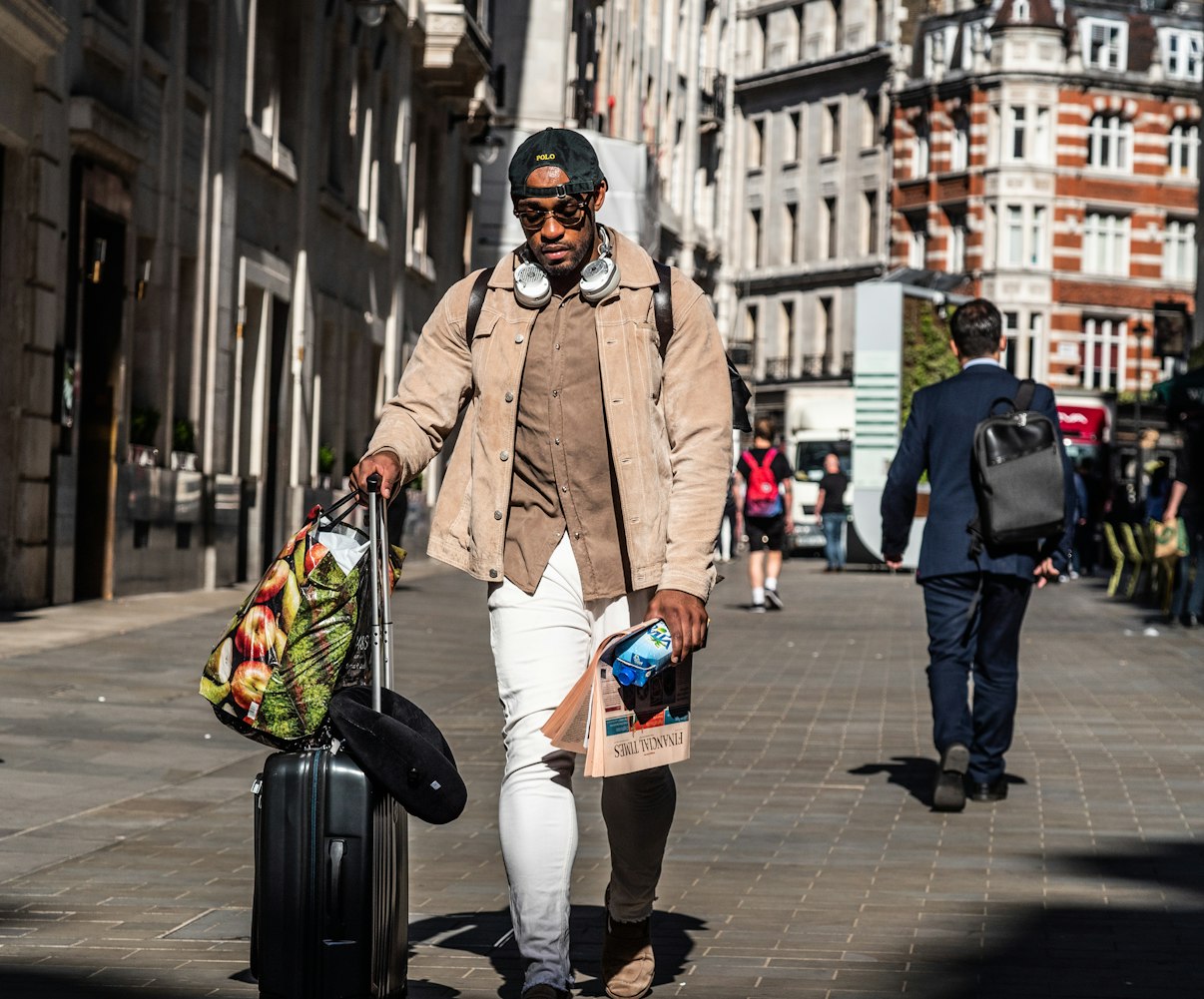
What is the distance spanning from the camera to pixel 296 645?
197 inches

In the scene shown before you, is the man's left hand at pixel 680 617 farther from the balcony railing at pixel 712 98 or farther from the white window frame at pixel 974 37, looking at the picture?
the white window frame at pixel 974 37

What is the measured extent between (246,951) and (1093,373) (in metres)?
74.2

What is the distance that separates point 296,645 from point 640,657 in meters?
0.73

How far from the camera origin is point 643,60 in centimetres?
5566

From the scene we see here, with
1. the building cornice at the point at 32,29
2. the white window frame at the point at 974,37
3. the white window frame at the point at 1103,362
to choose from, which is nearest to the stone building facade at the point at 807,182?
the white window frame at the point at 974,37

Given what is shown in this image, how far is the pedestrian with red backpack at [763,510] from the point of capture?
75.2 feet

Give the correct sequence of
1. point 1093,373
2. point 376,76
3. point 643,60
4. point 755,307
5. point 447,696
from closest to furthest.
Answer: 1. point 447,696
2. point 376,76
3. point 643,60
4. point 1093,373
5. point 755,307

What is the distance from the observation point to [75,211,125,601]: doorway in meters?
18.1

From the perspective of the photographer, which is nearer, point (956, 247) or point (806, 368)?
point (956, 247)

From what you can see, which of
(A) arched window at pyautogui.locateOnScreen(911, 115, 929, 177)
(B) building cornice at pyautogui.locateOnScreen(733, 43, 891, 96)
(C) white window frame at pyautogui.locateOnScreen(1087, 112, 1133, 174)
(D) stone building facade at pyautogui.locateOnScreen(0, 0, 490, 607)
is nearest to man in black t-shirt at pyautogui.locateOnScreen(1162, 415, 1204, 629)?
(D) stone building facade at pyautogui.locateOnScreen(0, 0, 490, 607)

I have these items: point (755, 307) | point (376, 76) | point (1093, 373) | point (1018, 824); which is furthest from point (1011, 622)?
point (755, 307)

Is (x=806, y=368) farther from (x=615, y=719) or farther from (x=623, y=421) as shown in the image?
(x=615, y=719)

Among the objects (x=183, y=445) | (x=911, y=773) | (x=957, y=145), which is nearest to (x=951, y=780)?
(x=911, y=773)

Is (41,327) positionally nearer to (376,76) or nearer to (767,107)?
(376,76)
